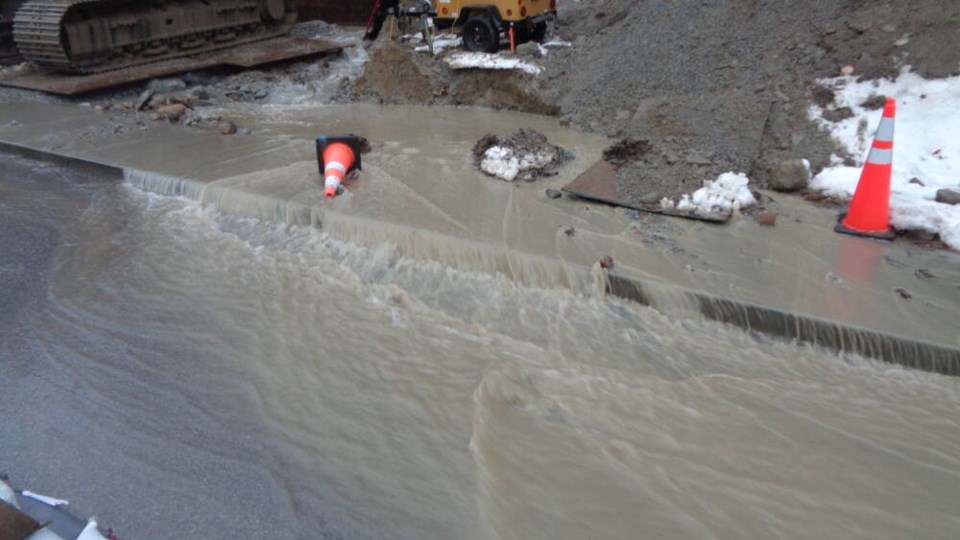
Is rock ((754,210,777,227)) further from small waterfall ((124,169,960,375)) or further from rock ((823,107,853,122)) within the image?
rock ((823,107,853,122))

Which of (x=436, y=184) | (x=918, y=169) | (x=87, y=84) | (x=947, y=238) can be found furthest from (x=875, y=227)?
(x=87, y=84)

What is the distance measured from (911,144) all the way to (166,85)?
9465 mm

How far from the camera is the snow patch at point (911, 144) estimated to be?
15.6 ft

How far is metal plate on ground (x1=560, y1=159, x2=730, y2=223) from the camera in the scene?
509 cm

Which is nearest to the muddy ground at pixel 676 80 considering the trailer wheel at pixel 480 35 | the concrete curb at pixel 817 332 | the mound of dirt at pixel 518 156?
the trailer wheel at pixel 480 35

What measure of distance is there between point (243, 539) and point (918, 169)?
210 inches

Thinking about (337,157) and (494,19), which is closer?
(337,157)

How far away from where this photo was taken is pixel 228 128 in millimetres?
7629

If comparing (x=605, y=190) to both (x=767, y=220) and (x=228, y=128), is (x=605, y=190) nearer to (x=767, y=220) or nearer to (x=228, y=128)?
(x=767, y=220)

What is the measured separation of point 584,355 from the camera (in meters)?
3.83

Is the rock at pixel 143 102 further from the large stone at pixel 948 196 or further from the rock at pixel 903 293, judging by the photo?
the large stone at pixel 948 196

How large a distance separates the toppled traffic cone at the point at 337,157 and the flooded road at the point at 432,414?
1141mm

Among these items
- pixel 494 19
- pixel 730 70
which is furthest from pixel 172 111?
pixel 730 70

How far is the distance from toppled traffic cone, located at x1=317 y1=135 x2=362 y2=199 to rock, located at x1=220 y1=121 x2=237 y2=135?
222cm
